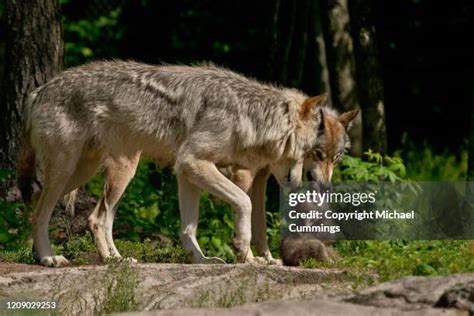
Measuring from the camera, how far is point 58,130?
9.07 meters

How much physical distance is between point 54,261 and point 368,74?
467cm

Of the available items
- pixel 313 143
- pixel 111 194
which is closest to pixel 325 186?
pixel 313 143

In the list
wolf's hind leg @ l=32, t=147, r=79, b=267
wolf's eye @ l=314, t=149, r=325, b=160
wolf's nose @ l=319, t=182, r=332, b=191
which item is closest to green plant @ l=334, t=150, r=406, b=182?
wolf's nose @ l=319, t=182, r=332, b=191

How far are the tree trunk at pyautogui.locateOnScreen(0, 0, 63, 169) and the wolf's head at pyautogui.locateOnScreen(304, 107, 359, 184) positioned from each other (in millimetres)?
2453

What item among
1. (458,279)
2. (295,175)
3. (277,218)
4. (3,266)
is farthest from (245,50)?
(458,279)

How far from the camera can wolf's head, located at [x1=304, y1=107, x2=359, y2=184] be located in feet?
31.0

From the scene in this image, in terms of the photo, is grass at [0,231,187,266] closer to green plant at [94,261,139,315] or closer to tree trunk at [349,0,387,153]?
green plant at [94,261,139,315]

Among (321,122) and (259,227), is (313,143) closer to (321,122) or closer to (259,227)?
(321,122)

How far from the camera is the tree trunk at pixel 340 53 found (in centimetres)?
1230

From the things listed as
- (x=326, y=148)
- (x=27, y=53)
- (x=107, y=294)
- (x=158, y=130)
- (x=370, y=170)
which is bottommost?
(x=107, y=294)

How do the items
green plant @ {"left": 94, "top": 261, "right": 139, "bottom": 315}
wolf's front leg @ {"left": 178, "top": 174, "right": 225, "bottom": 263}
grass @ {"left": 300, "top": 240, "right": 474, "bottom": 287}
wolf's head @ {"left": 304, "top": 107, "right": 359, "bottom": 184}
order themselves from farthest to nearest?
Answer: wolf's head @ {"left": 304, "top": 107, "right": 359, "bottom": 184} → wolf's front leg @ {"left": 178, "top": 174, "right": 225, "bottom": 263} → grass @ {"left": 300, "top": 240, "right": 474, "bottom": 287} → green plant @ {"left": 94, "top": 261, "right": 139, "bottom": 315}

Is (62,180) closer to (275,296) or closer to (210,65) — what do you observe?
(210,65)

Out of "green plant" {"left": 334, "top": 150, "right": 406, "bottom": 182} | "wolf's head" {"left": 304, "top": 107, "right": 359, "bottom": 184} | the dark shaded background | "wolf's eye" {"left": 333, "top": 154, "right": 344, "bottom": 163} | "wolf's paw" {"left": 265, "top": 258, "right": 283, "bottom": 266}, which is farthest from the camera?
the dark shaded background

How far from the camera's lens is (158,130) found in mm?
9227
